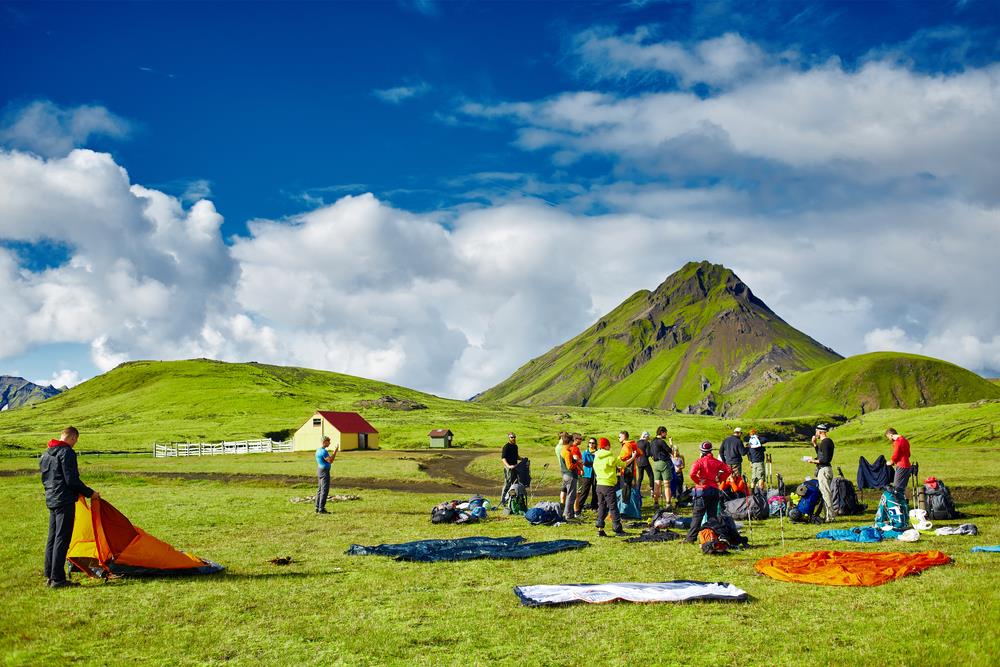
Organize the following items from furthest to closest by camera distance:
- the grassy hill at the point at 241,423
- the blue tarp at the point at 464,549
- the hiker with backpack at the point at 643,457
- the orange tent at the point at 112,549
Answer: the grassy hill at the point at 241,423 → the hiker with backpack at the point at 643,457 → the blue tarp at the point at 464,549 → the orange tent at the point at 112,549

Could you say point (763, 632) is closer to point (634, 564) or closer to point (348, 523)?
point (634, 564)

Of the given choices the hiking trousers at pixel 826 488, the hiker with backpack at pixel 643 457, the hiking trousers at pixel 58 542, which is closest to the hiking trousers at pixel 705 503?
the hiking trousers at pixel 826 488

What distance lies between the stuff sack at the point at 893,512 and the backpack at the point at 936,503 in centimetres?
138

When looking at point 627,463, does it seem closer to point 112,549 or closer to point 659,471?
point 659,471

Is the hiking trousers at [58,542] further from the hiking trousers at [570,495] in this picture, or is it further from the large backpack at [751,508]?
the large backpack at [751,508]

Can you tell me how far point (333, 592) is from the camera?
13094 mm

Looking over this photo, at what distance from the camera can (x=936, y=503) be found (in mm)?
21188

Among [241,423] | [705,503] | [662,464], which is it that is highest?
[241,423]

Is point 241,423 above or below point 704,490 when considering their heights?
above

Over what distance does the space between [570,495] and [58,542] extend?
14884 mm

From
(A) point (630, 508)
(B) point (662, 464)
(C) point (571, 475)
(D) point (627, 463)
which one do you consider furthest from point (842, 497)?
(C) point (571, 475)

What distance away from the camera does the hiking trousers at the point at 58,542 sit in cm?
1362

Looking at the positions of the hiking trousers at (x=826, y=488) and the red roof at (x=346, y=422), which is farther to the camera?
the red roof at (x=346, y=422)

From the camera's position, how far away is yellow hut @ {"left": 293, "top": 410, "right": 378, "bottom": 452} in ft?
283
